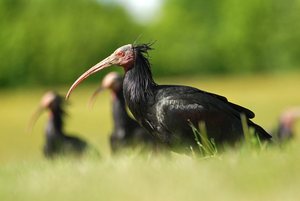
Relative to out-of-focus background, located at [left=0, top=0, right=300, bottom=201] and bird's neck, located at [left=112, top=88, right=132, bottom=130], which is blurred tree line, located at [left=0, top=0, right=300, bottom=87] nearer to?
out-of-focus background, located at [left=0, top=0, right=300, bottom=201]

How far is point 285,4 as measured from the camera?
75.7m

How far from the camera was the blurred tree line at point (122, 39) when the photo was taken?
70000 mm

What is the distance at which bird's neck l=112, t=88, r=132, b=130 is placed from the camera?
12.5m

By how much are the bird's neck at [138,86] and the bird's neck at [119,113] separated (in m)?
3.72

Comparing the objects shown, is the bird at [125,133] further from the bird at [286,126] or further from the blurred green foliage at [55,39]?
the blurred green foliage at [55,39]

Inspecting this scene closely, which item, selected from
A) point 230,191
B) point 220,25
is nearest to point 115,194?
point 230,191

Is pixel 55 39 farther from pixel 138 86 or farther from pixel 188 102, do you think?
pixel 188 102

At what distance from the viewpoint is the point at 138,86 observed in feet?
27.4

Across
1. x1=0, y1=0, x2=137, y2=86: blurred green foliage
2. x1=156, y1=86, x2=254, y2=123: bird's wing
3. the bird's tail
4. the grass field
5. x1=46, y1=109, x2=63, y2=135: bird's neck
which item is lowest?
the grass field

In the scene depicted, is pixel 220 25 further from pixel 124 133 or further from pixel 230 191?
pixel 230 191

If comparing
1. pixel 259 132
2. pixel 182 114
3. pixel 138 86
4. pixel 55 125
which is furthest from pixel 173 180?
pixel 55 125

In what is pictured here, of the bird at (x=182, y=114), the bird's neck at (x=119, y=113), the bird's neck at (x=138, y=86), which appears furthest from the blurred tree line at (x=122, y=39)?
the bird at (x=182, y=114)

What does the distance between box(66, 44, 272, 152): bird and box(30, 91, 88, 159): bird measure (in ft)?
14.2

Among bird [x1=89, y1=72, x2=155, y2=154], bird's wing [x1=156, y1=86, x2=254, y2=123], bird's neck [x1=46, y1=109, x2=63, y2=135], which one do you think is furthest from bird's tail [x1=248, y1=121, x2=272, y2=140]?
bird's neck [x1=46, y1=109, x2=63, y2=135]
